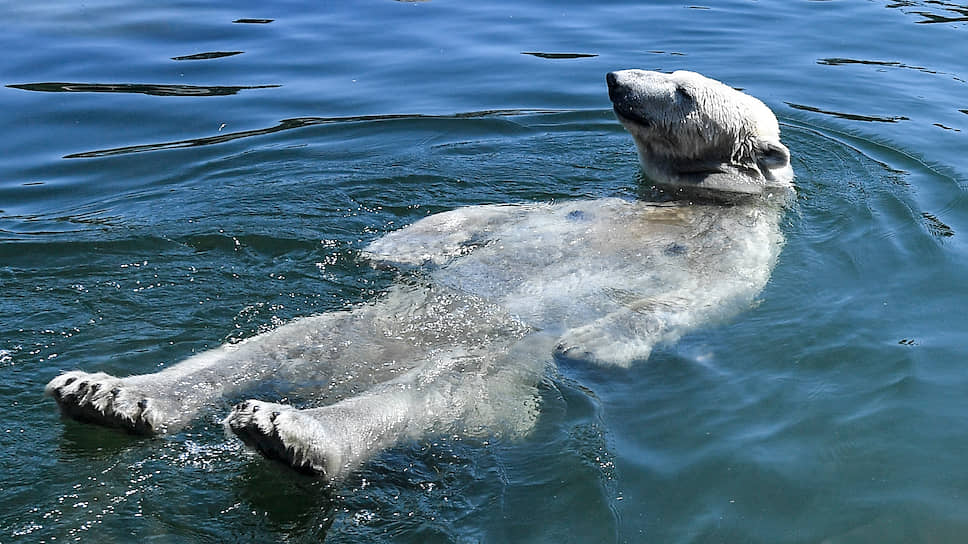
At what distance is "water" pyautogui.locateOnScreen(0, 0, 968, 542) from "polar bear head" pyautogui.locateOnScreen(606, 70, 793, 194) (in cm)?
39

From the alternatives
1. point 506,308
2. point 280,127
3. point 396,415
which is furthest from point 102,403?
point 280,127

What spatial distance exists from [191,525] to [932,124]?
25.4ft

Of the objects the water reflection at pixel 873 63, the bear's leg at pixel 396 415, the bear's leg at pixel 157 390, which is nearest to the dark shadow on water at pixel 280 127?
the water reflection at pixel 873 63

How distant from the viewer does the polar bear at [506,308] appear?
4.16 m

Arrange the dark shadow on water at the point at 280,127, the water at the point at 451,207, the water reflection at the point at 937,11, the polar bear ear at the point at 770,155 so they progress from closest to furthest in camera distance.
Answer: the water at the point at 451,207, the polar bear ear at the point at 770,155, the dark shadow on water at the point at 280,127, the water reflection at the point at 937,11

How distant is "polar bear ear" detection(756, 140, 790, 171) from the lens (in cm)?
683

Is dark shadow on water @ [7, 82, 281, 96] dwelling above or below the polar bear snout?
below

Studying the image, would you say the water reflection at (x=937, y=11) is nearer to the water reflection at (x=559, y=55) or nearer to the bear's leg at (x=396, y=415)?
the water reflection at (x=559, y=55)

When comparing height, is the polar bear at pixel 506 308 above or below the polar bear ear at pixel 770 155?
below

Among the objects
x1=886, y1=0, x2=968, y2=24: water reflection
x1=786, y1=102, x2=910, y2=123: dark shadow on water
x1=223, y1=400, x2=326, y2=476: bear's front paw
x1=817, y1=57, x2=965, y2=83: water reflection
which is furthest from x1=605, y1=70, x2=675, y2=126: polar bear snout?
x1=886, y1=0, x2=968, y2=24: water reflection

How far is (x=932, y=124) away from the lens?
9.09 m

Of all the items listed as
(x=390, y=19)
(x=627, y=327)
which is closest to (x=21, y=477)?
(x=627, y=327)

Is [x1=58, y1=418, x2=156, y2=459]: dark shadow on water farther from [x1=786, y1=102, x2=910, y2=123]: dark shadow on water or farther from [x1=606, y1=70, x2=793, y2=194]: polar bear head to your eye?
[x1=786, y1=102, x2=910, y2=123]: dark shadow on water

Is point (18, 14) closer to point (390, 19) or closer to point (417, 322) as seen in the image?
point (390, 19)
